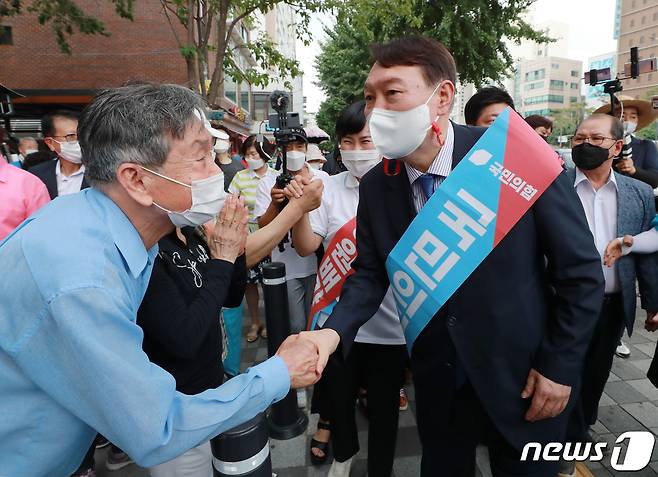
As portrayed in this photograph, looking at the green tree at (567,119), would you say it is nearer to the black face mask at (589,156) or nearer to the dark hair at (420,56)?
the black face mask at (589,156)

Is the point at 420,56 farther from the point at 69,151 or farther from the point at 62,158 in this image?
Result: the point at 62,158

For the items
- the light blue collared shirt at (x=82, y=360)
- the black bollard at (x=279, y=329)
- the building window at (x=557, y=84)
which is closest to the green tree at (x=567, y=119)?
the building window at (x=557, y=84)

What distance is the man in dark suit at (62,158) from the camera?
3.44 metres

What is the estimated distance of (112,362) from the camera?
988 mm

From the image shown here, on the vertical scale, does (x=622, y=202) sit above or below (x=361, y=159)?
below

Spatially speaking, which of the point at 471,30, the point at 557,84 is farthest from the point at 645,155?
the point at 557,84

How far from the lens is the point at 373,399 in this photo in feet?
7.71

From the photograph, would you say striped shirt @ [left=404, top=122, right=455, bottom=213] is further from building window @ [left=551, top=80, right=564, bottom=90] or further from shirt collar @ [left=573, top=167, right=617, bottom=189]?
building window @ [left=551, top=80, right=564, bottom=90]

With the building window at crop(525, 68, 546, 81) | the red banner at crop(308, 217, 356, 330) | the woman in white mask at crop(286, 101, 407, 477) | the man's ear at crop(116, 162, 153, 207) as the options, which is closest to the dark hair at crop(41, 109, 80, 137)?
the woman in white mask at crop(286, 101, 407, 477)

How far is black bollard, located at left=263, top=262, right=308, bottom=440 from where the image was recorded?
2.99 meters

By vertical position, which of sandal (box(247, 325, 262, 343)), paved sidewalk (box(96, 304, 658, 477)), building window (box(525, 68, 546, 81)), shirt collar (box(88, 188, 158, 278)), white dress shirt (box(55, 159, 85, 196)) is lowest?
sandal (box(247, 325, 262, 343))

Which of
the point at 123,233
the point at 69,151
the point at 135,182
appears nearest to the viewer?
the point at 123,233

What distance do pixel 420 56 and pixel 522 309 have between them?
1.02 metres

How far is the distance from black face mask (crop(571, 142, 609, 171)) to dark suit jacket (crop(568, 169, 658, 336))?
20cm
